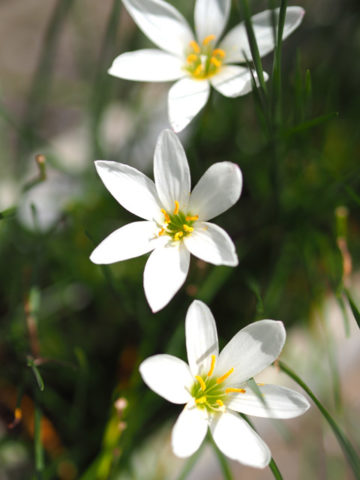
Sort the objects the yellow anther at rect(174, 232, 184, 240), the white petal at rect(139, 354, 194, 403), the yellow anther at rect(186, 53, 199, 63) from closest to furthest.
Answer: the white petal at rect(139, 354, 194, 403), the yellow anther at rect(174, 232, 184, 240), the yellow anther at rect(186, 53, 199, 63)

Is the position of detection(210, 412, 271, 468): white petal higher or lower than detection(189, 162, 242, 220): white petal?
lower

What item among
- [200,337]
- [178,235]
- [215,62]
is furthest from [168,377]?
[215,62]

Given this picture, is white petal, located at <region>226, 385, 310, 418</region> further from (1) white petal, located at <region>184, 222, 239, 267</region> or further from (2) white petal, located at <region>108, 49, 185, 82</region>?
(2) white petal, located at <region>108, 49, 185, 82</region>

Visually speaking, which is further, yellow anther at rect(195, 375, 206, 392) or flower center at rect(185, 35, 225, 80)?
flower center at rect(185, 35, 225, 80)

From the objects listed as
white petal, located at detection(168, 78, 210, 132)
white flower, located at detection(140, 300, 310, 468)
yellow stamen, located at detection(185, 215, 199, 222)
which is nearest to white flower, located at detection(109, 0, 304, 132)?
white petal, located at detection(168, 78, 210, 132)

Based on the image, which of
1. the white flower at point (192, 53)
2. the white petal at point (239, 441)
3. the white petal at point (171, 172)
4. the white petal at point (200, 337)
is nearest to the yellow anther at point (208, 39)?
the white flower at point (192, 53)

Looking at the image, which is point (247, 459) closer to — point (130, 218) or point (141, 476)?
point (141, 476)

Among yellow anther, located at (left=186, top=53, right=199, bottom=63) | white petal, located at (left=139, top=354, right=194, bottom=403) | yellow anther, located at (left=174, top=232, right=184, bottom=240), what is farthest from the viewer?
yellow anther, located at (left=186, top=53, right=199, bottom=63)

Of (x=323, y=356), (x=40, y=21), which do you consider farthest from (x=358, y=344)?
(x=40, y=21)
